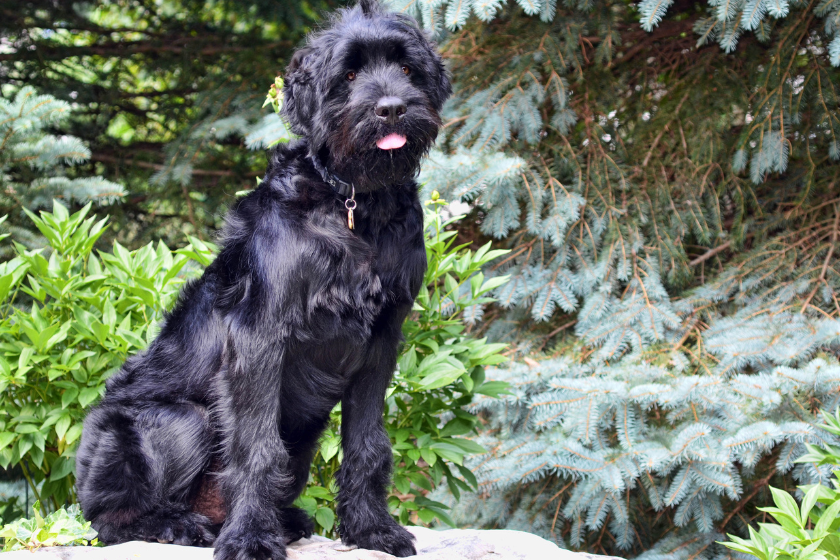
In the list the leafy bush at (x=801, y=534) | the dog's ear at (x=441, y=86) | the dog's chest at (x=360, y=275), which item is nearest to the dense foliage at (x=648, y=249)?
the leafy bush at (x=801, y=534)

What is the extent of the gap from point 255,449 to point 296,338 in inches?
14.9

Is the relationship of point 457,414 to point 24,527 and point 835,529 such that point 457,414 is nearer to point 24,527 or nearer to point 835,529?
point 835,529

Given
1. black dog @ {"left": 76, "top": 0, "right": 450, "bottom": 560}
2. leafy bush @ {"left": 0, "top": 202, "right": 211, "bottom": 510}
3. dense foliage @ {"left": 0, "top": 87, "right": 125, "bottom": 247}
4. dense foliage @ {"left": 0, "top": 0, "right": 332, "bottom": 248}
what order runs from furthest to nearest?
dense foliage @ {"left": 0, "top": 0, "right": 332, "bottom": 248}
dense foliage @ {"left": 0, "top": 87, "right": 125, "bottom": 247}
leafy bush @ {"left": 0, "top": 202, "right": 211, "bottom": 510}
black dog @ {"left": 76, "top": 0, "right": 450, "bottom": 560}

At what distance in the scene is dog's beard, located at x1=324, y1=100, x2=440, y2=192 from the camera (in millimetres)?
2311

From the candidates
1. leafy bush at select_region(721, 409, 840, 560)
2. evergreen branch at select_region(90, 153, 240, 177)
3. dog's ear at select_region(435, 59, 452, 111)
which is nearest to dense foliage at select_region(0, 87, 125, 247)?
evergreen branch at select_region(90, 153, 240, 177)

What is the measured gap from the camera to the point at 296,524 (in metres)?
2.77

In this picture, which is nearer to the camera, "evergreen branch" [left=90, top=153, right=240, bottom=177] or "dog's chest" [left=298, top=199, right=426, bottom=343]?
"dog's chest" [left=298, top=199, right=426, bottom=343]

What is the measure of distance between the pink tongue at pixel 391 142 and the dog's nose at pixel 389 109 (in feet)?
0.15

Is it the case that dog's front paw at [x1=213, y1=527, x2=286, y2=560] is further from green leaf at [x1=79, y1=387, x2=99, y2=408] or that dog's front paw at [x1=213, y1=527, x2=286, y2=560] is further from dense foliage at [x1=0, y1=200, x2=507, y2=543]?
green leaf at [x1=79, y1=387, x2=99, y2=408]

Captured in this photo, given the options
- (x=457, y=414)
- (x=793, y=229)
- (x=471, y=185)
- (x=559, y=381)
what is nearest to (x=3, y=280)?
(x=457, y=414)

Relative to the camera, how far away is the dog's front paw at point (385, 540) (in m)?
2.55

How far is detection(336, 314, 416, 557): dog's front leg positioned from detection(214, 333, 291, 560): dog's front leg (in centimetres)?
28

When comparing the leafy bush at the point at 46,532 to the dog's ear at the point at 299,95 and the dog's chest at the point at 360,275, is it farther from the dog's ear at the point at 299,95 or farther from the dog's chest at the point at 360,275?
the dog's ear at the point at 299,95

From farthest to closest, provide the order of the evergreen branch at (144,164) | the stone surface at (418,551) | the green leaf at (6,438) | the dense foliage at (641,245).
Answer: the evergreen branch at (144,164) < the dense foliage at (641,245) < the green leaf at (6,438) < the stone surface at (418,551)
